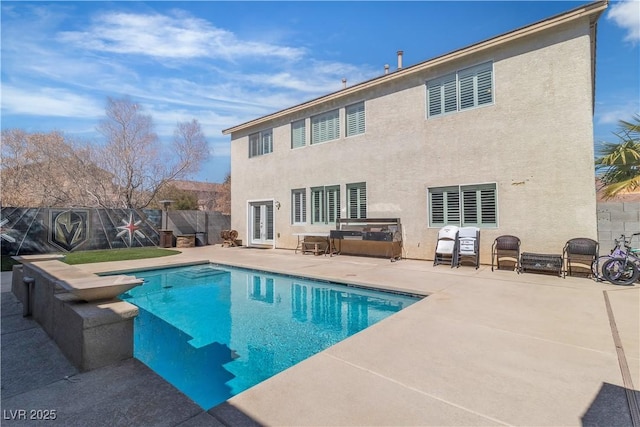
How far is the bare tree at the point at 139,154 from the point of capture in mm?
17312

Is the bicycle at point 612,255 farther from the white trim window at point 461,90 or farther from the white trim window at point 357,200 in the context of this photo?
the white trim window at point 357,200

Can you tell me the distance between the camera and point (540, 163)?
762 cm

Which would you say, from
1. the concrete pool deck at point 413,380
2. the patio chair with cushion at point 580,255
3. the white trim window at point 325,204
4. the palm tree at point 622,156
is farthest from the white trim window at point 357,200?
the concrete pool deck at point 413,380

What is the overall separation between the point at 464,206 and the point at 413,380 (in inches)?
293

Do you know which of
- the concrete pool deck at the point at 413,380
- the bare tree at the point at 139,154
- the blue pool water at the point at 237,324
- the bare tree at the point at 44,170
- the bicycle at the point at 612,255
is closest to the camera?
the concrete pool deck at the point at 413,380

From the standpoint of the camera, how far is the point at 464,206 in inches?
349

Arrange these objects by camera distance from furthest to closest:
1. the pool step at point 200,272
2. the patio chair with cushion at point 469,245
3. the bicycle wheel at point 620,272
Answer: the pool step at point 200,272 → the patio chair with cushion at point 469,245 → the bicycle wheel at point 620,272

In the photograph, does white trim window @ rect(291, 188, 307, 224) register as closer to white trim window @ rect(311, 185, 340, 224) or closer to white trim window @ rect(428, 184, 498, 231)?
white trim window @ rect(311, 185, 340, 224)

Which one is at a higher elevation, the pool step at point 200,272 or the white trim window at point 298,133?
the white trim window at point 298,133

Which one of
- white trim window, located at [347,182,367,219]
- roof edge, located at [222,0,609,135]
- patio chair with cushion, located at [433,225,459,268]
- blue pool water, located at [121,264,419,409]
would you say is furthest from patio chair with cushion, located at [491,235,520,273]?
roof edge, located at [222,0,609,135]

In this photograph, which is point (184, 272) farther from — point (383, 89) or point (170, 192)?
point (170, 192)

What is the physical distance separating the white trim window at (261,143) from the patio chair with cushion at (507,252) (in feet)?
33.2

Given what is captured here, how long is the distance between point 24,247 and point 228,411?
13619 mm

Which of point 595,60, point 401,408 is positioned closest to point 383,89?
point 595,60
